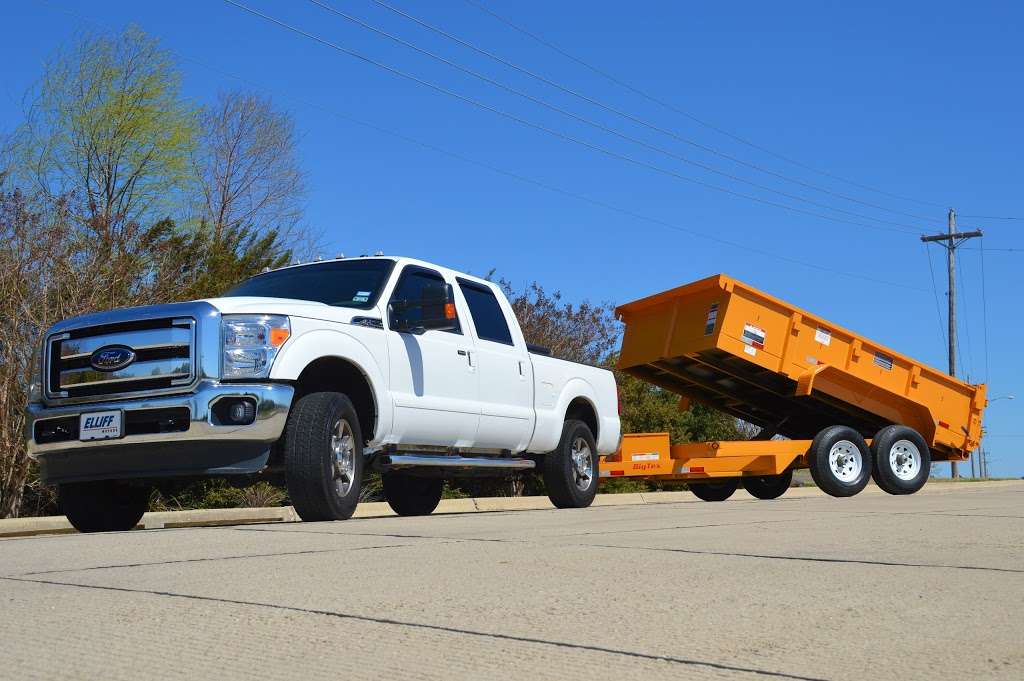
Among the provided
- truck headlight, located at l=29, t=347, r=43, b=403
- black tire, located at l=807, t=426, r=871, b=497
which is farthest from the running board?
black tire, located at l=807, t=426, r=871, b=497

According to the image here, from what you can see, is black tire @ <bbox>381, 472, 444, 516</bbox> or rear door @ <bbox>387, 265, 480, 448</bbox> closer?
rear door @ <bbox>387, 265, 480, 448</bbox>

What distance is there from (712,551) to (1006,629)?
7.49ft

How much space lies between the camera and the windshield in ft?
31.3

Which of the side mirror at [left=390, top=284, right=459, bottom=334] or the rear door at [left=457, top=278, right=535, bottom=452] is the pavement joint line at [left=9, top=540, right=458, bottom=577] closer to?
the side mirror at [left=390, top=284, right=459, bottom=334]

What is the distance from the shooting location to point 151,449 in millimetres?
8109

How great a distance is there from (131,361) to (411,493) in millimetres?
4364

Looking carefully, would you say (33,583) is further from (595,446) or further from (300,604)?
(595,446)

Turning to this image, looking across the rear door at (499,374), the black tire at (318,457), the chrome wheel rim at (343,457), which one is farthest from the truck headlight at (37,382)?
the rear door at (499,374)

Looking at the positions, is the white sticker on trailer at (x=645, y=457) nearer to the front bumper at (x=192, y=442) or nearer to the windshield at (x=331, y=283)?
the windshield at (x=331, y=283)

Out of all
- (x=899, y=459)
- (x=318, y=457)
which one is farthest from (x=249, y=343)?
(x=899, y=459)

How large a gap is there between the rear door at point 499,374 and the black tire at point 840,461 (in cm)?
495

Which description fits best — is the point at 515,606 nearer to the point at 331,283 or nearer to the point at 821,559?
the point at 821,559

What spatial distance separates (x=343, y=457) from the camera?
345 inches

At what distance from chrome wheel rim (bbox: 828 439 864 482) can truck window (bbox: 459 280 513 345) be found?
18.5 ft
